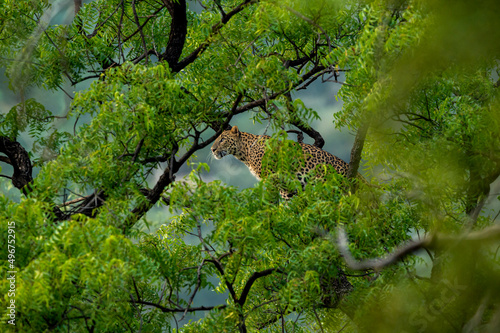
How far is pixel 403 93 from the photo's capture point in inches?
91.8

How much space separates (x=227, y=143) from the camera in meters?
11.6

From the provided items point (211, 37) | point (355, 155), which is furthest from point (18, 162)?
point (355, 155)

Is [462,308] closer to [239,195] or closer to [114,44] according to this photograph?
[239,195]

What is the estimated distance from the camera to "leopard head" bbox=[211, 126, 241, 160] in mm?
11562

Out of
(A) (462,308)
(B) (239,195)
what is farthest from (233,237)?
(A) (462,308)

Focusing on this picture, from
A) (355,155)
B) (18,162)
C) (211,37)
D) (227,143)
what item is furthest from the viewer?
(227,143)

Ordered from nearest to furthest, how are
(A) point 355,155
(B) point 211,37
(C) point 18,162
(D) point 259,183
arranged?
(D) point 259,183 → (B) point 211,37 → (A) point 355,155 → (C) point 18,162

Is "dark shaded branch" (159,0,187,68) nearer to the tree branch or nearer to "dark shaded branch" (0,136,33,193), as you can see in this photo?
the tree branch

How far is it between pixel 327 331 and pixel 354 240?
7.83ft

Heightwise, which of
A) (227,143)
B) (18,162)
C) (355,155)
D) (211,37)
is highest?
(227,143)

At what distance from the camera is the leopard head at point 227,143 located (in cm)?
1156

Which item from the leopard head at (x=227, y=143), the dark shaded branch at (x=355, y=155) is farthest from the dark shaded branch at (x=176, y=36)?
the leopard head at (x=227, y=143)

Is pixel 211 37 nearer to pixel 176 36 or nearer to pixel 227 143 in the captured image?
pixel 176 36

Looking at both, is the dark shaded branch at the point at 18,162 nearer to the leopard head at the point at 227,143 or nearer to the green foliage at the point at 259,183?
the green foliage at the point at 259,183
